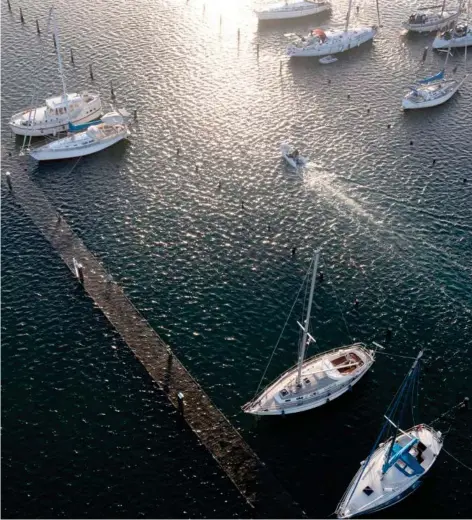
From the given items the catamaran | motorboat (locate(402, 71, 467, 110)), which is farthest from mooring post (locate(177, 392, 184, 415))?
motorboat (locate(402, 71, 467, 110))

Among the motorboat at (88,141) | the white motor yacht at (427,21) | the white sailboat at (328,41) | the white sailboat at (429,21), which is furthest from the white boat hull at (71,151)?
the white sailboat at (429,21)

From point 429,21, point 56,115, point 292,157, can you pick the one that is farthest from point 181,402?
point 429,21

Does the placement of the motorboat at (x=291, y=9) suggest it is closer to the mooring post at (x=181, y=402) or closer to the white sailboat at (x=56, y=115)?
the white sailboat at (x=56, y=115)

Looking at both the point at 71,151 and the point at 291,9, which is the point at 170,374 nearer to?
the point at 71,151

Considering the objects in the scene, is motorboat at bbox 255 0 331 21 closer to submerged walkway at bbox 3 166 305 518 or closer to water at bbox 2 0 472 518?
water at bbox 2 0 472 518

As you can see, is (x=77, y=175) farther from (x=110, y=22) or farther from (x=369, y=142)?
(x=110, y=22)

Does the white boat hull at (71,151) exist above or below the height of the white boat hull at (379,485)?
Answer: above
